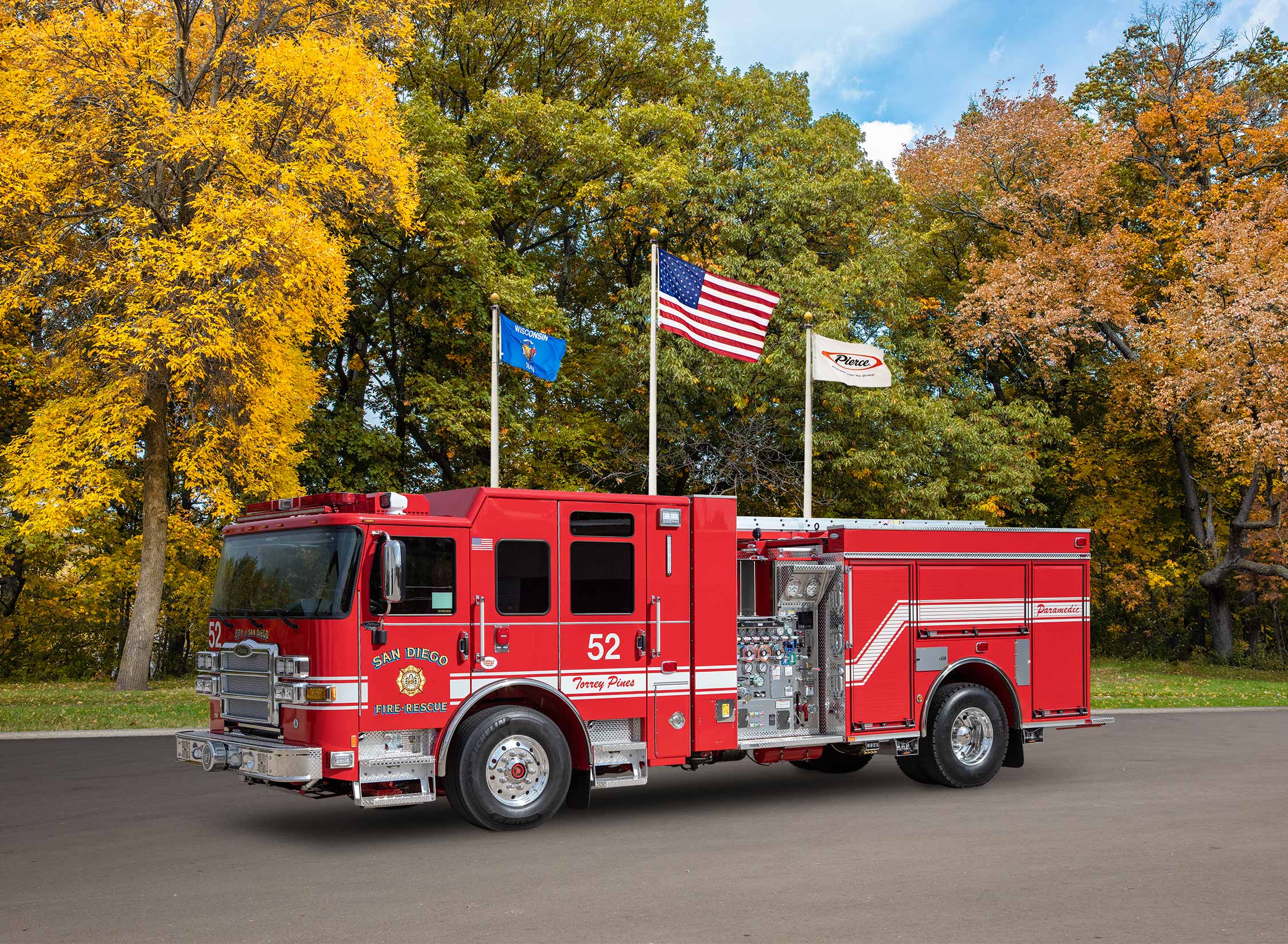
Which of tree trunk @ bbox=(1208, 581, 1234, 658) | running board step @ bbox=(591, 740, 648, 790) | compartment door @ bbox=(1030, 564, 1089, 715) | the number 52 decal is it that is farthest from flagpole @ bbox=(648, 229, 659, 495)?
tree trunk @ bbox=(1208, 581, 1234, 658)

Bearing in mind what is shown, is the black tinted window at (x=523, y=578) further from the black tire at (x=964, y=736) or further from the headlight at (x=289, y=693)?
the black tire at (x=964, y=736)

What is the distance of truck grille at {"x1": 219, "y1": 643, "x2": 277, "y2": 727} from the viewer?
9812 millimetres

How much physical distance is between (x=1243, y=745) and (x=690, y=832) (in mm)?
9964

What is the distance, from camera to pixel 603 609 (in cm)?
1074

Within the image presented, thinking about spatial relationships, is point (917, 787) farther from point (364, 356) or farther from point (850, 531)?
point (364, 356)

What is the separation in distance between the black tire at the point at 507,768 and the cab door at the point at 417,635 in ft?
1.16

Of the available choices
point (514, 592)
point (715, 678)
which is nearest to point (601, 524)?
point (514, 592)

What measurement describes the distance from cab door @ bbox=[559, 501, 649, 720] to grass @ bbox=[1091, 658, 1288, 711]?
14.5 metres

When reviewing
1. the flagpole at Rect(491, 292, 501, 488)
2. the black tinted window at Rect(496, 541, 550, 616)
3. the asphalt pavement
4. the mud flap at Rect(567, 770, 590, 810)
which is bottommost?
the asphalt pavement

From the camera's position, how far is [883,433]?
99.6 ft

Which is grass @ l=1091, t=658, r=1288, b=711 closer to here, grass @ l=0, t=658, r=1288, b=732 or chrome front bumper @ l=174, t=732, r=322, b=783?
grass @ l=0, t=658, r=1288, b=732

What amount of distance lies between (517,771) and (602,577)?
5.97 feet

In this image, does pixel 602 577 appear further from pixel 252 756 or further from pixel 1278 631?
pixel 1278 631

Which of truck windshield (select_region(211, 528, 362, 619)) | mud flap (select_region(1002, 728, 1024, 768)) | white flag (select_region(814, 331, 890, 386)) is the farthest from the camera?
white flag (select_region(814, 331, 890, 386))
